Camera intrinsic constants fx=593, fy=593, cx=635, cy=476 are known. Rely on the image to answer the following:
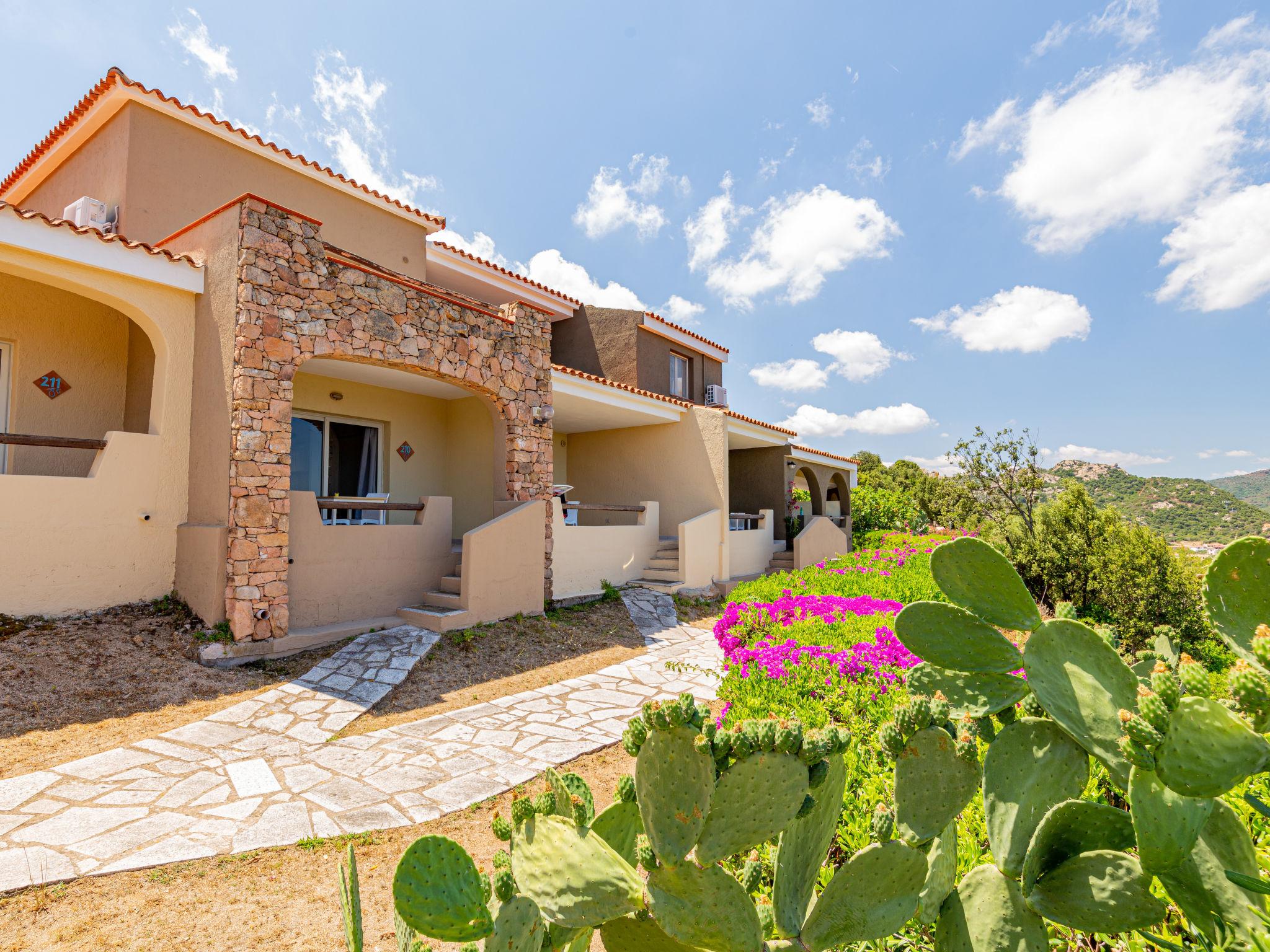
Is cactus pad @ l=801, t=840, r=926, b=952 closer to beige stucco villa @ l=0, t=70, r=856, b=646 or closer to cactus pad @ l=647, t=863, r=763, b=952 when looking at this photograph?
cactus pad @ l=647, t=863, r=763, b=952

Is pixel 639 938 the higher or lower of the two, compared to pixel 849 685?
higher

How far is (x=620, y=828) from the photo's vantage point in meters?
1.47

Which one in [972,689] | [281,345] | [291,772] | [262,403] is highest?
[281,345]

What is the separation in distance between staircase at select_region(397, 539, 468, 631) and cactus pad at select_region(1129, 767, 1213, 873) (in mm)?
7908

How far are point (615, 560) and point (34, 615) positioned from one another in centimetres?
818

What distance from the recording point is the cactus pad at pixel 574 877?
116 cm

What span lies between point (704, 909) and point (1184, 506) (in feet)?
126

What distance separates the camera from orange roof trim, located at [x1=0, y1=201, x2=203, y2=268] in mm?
6242

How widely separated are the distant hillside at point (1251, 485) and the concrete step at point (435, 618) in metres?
47.9

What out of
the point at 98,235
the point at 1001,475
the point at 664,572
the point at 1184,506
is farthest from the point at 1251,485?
the point at 98,235

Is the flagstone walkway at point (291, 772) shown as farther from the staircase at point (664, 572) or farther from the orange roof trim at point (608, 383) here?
the orange roof trim at point (608, 383)

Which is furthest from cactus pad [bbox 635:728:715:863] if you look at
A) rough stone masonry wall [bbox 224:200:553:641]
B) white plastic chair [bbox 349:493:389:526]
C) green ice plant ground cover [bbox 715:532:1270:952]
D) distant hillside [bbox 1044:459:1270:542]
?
distant hillside [bbox 1044:459:1270:542]

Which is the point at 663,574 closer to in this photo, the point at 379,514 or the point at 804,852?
the point at 379,514

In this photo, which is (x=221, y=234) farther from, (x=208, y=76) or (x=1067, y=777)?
(x=1067, y=777)
